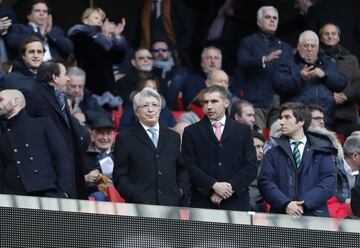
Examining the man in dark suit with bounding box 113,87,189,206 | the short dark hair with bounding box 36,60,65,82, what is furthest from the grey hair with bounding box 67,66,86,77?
the man in dark suit with bounding box 113,87,189,206

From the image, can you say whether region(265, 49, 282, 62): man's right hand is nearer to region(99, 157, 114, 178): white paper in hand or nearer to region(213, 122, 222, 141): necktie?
region(99, 157, 114, 178): white paper in hand

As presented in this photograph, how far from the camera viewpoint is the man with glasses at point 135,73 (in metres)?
17.1

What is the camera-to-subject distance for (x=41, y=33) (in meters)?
16.1

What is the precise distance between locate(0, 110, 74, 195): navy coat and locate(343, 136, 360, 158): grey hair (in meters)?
2.84

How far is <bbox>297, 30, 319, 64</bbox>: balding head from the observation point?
15.9 meters

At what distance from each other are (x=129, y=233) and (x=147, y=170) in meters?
2.70

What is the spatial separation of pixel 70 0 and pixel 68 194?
6402 millimetres

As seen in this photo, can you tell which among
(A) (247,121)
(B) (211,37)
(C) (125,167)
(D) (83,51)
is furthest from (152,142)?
(B) (211,37)

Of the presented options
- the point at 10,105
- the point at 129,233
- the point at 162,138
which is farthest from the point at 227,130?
the point at 129,233

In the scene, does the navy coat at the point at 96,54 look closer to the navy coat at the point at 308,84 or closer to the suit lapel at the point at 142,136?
the navy coat at the point at 308,84

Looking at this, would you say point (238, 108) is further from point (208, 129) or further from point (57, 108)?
point (57, 108)

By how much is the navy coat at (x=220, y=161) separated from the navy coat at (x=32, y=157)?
41.4 inches

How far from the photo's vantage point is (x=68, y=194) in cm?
1311

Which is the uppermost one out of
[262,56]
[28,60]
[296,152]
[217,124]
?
[28,60]
